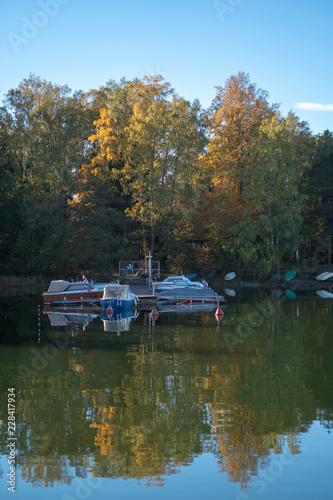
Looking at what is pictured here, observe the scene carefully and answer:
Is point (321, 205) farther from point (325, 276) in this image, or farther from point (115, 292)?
point (115, 292)

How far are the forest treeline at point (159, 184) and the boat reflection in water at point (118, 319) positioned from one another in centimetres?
2822

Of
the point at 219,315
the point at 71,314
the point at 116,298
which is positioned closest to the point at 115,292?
the point at 116,298

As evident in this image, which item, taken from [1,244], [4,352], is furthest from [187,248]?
[4,352]

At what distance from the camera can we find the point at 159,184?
75000 millimetres

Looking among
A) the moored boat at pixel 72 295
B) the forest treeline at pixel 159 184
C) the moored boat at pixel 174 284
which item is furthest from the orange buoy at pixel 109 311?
the forest treeline at pixel 159 184

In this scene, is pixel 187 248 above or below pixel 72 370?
above

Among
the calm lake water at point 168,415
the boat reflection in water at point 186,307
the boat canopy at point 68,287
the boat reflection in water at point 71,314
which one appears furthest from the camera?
the boat canopy at point 68,287

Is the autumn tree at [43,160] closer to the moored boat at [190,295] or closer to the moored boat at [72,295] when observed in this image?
the moored boat at [72,295]

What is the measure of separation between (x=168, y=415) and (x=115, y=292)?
93.9ft

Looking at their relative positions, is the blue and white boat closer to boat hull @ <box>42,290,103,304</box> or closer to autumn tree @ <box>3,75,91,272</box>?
boat hull @ <box>42,290,103,304</box>

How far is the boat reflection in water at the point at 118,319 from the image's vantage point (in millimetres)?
32688

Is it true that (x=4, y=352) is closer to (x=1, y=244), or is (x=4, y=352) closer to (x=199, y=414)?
(x=199, y=414)

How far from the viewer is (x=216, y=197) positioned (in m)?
75.0

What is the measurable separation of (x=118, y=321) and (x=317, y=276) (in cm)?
3839
